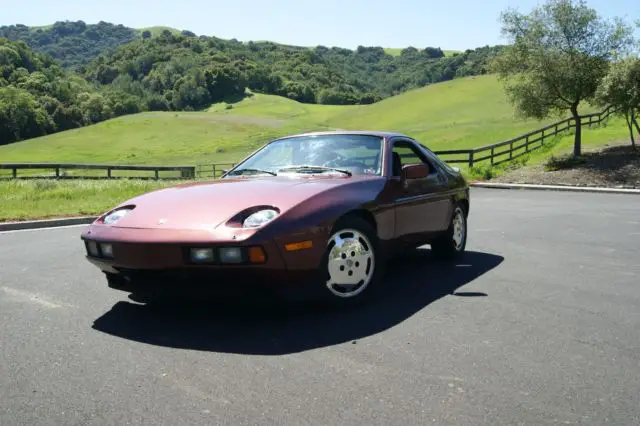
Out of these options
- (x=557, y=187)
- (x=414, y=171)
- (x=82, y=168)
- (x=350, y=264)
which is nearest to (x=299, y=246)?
(x=350, y=264)

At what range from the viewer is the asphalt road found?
303 centimetres

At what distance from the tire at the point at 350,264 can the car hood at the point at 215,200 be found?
1.25 ft

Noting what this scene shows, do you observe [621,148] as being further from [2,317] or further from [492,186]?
[2,317]

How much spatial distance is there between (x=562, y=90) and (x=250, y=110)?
103m

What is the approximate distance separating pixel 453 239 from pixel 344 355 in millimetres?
3515

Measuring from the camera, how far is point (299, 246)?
4.45 metres

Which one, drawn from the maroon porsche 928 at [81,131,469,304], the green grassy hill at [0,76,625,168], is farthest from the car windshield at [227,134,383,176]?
the green grassy hill at [0,76,625,168]

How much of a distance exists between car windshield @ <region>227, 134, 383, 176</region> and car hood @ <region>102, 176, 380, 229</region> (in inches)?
11.3

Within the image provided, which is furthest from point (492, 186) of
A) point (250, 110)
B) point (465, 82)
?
point (250, 110)

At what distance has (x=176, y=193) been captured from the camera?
17.2 ft

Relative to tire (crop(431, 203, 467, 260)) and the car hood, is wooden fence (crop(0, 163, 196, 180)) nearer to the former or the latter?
tire (crop(431, 203, 467, 260))

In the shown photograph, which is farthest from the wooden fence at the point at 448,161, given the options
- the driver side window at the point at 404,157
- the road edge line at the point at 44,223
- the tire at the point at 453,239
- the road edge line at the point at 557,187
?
the driver side window at the point at 404,157

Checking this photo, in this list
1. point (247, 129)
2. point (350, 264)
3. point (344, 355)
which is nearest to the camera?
point (344, 355)

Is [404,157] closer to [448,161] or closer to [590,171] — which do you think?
[590,171]
